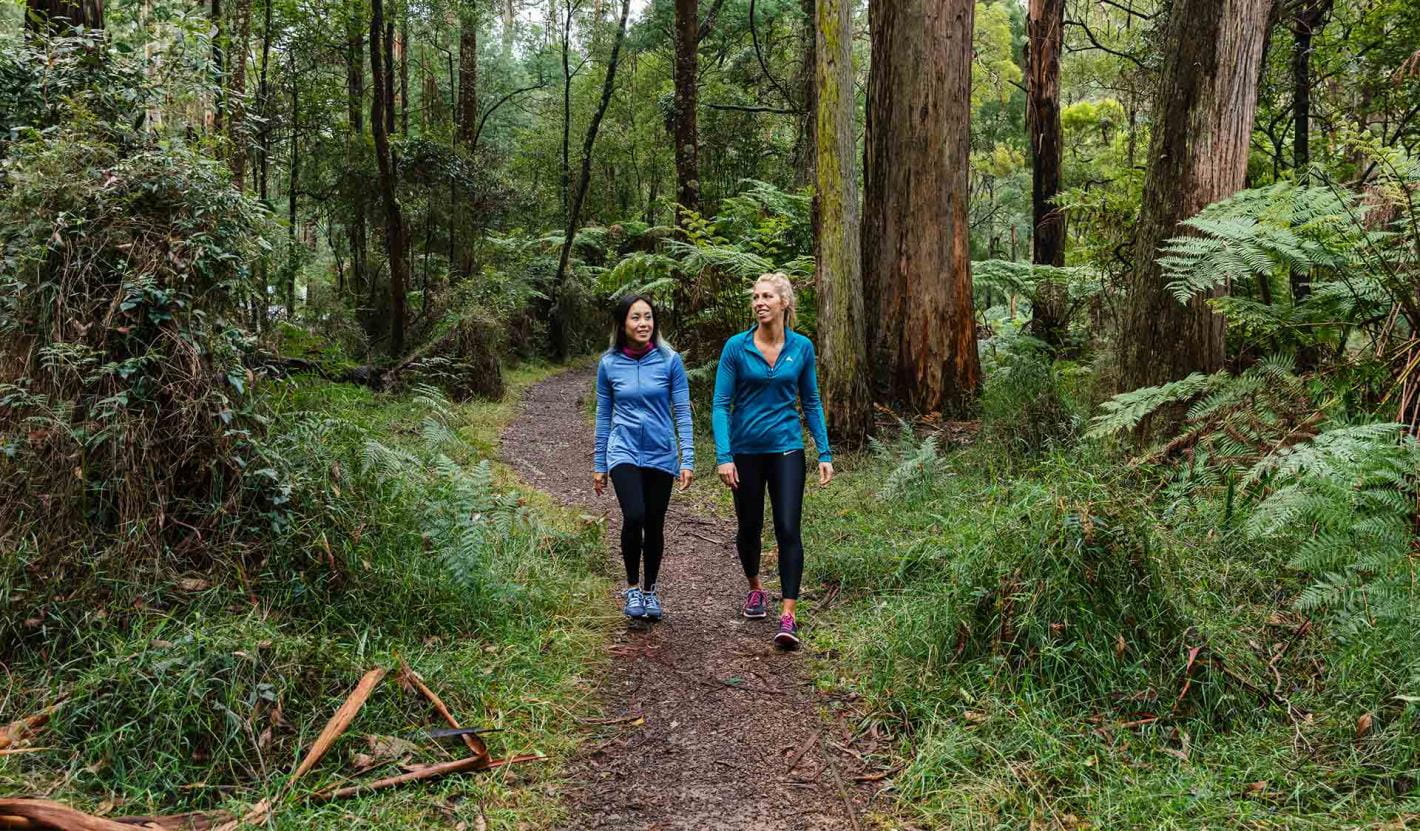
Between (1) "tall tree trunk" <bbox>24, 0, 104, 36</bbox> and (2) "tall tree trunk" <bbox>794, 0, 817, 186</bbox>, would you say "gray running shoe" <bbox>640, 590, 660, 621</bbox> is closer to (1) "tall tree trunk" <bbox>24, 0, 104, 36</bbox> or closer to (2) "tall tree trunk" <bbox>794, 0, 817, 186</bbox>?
(1) "tall tree trunk" <bbox>24, 0, 104, 36</bbox>

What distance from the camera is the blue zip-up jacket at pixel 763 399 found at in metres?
4.73

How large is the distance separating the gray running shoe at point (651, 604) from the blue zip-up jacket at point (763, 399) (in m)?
1.04

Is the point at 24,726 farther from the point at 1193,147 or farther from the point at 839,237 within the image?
the point at 1193,147

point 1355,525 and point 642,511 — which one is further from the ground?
point 1355,525

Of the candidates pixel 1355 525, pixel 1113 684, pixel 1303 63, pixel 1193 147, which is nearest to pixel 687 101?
pixel 1303 63

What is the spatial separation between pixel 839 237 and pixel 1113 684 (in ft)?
18.7

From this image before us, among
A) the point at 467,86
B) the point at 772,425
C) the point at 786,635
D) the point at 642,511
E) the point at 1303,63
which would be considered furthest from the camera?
the point at 467,86

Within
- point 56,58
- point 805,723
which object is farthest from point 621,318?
point 56,58

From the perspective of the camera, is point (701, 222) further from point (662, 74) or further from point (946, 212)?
point (662, 74)

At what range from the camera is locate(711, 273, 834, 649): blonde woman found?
4.66m

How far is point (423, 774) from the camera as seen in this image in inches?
121

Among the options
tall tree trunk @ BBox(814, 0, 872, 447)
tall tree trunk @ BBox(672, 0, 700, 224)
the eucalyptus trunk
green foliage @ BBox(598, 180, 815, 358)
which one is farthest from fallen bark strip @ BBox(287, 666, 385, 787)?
the eucalyptus trunk

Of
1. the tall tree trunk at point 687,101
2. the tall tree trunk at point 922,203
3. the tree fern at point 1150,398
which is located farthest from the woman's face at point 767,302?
the tall tree trunk at point 687,101

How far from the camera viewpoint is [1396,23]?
8.94 m
